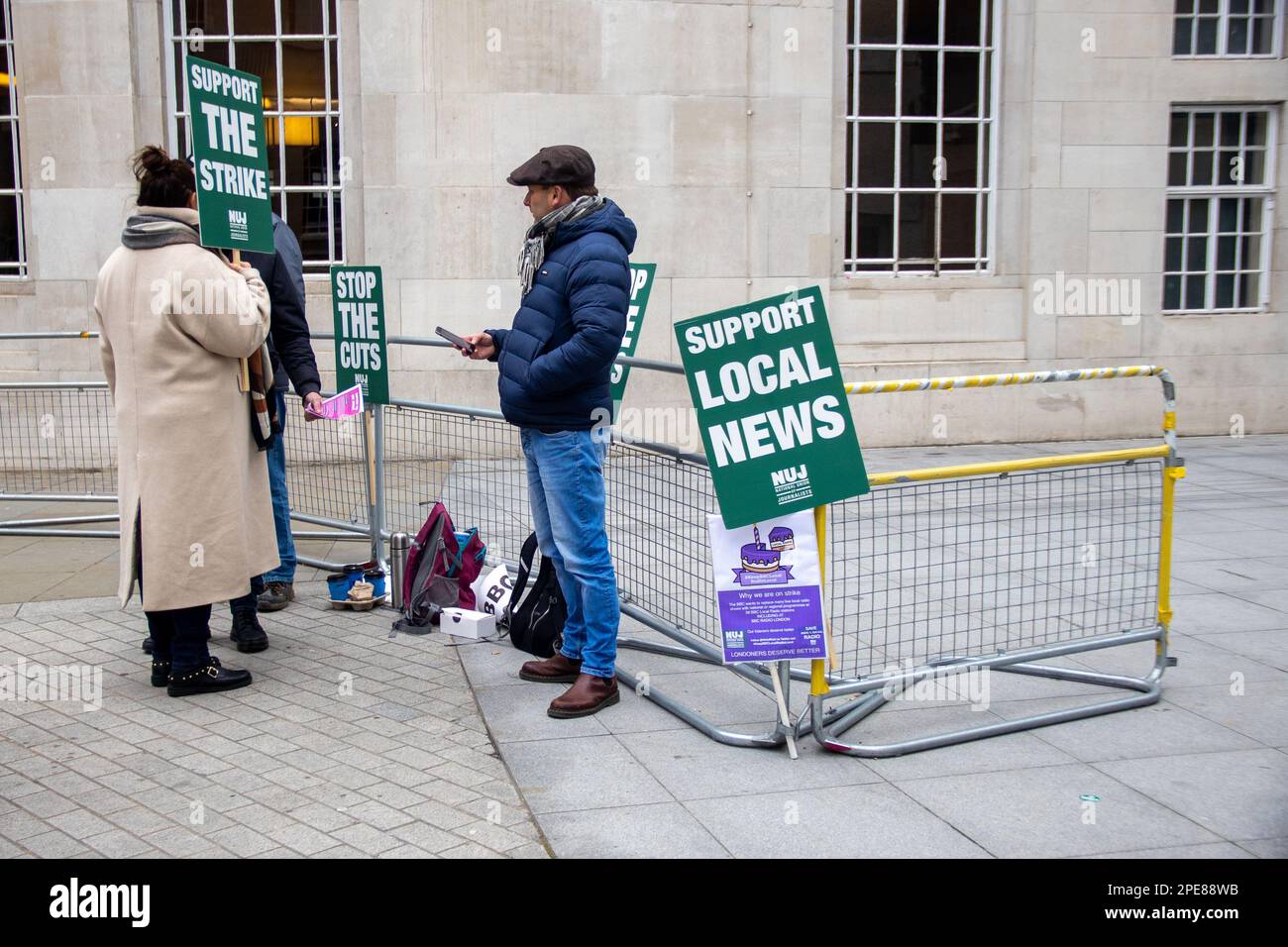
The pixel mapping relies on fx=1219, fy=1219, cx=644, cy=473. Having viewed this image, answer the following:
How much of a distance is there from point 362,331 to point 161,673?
7.59ft

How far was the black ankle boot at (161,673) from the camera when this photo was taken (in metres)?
5.46

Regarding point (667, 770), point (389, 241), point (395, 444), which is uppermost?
point (389, 241)

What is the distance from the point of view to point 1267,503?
9.55m

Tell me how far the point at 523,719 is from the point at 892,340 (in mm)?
8495

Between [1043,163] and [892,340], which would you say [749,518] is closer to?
[892,340]

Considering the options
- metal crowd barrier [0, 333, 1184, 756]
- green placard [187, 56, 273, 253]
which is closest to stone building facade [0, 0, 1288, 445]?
metal crowd barrier [0, 333, 1184, 756]

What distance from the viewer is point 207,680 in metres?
5.38

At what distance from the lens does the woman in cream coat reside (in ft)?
16.7

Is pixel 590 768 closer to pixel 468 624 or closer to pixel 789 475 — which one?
pixel 789 475

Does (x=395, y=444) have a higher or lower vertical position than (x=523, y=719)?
higher

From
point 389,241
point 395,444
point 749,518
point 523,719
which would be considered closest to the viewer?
point 749,518
